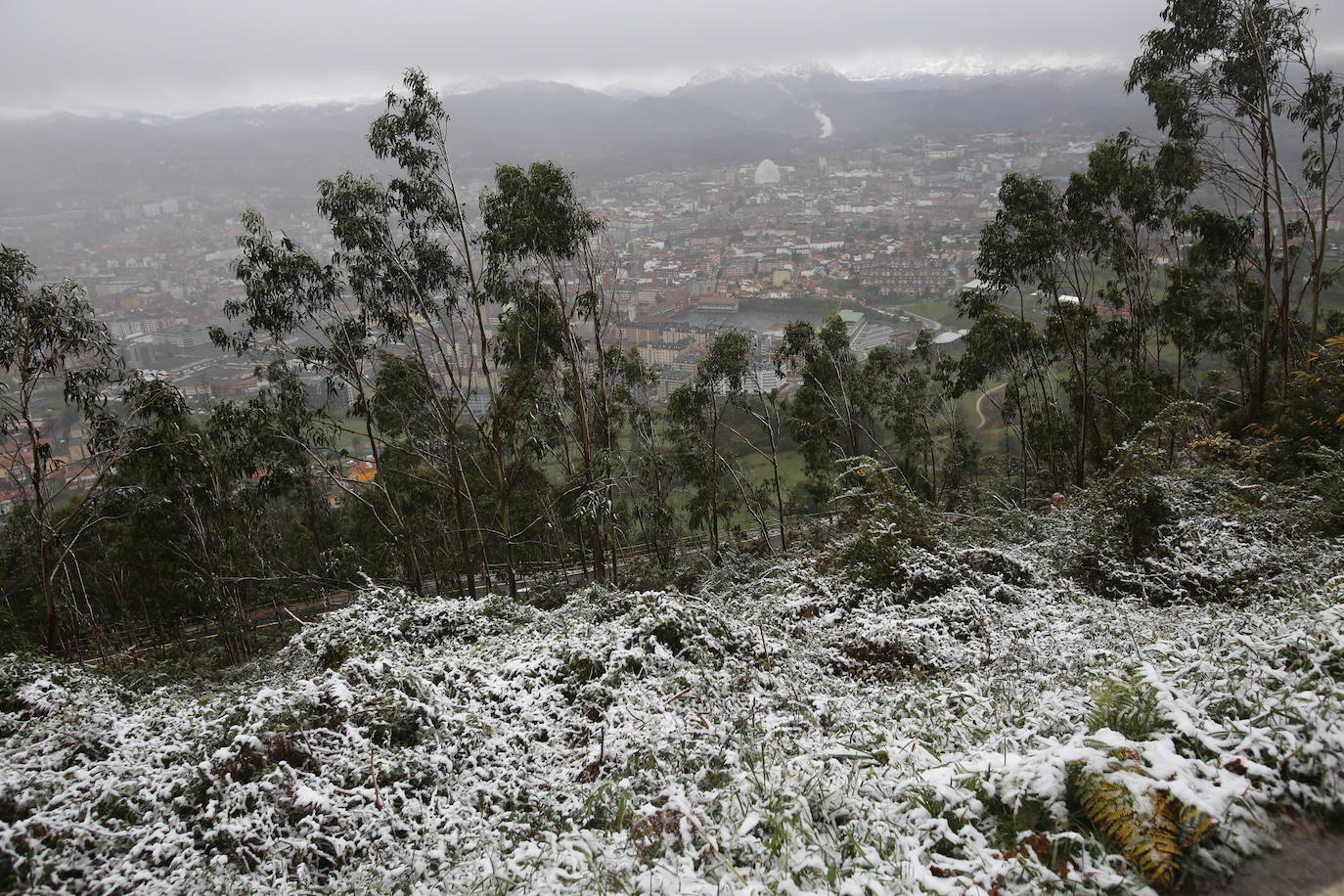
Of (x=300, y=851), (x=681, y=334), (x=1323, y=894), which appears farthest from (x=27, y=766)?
(x=681, y=334)

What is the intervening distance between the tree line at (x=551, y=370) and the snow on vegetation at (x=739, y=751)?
477 cm

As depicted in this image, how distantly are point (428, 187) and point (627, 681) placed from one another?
970 cm

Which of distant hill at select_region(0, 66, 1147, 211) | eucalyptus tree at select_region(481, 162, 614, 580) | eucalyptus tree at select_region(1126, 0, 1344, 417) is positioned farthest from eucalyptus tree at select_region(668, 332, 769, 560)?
distant hill at select_region(0, 66, 1147, 211)

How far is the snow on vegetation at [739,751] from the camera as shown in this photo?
89.0 inches

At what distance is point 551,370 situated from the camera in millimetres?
12789

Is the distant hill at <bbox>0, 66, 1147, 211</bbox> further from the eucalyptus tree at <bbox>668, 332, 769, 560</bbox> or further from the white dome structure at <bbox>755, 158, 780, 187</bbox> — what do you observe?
the eucalyptus tree at <bbox>668, 332, 769, 560</bbox>

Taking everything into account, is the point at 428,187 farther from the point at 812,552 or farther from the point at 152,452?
the point at 812,552

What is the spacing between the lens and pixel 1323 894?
1.96 metres

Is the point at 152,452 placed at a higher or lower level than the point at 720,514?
higher

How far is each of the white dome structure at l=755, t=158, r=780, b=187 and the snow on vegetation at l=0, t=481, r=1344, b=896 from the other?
56.8 metres

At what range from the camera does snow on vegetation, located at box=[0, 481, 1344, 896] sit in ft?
7.42

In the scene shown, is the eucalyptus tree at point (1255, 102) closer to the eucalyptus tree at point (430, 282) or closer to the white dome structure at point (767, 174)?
the eucalyptus tree at point (430, 282)

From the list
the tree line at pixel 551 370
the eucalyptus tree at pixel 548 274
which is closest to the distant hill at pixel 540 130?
the tree line at pixel 551 370

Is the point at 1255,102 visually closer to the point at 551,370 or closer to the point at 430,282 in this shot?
the point at 551,370
